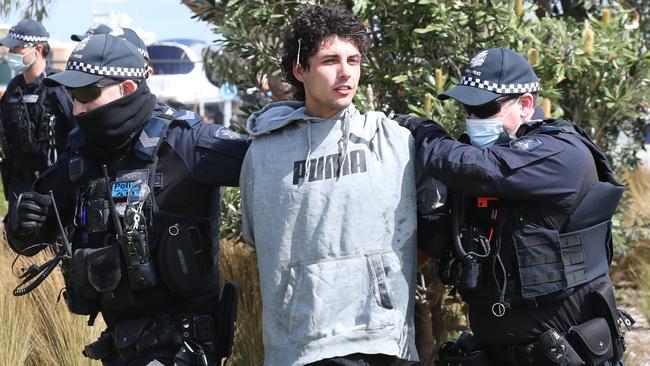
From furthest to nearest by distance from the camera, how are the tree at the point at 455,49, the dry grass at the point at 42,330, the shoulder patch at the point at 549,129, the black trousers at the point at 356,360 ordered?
the dry grass at the point at 42,330 → the tree at the point at 455,49 → the shoulder patch at the point at 549,129 → the black trousers at the point at 356,360

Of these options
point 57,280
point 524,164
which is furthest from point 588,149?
point 57,280

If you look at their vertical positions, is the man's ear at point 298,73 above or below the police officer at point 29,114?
above

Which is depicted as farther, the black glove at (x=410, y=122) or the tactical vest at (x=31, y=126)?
the tactical vest at (x=31, y=126)

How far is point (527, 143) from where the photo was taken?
3.59m

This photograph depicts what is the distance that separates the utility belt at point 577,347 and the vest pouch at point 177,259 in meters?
1.08

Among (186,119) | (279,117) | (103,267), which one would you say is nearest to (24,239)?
(103,267)

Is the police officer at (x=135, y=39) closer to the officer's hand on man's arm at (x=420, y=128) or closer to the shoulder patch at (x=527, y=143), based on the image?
the officer's hand on man's arm at (x=420, y=128)

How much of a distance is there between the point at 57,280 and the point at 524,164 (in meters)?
3.29

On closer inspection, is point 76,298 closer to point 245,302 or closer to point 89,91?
point 89,91

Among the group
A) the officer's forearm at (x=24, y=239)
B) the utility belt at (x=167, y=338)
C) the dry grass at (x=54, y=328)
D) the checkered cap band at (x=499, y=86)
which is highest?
the checkered cap band at (x=499, y=86)

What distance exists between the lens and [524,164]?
3.51m

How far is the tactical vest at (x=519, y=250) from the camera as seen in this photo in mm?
3611

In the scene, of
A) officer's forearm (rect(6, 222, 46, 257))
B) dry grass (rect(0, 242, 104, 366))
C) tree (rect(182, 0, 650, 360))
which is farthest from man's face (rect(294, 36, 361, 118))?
dry grass (rect(0, 242, 104, 366))

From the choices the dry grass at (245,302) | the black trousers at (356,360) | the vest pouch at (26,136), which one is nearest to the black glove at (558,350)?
the black trousers at (356,360)
